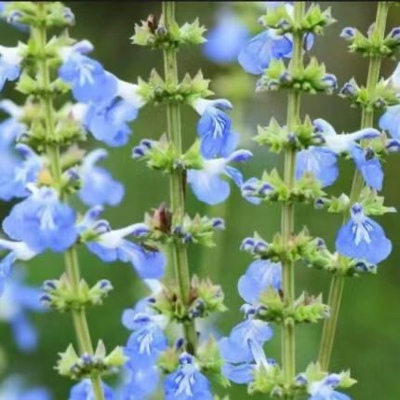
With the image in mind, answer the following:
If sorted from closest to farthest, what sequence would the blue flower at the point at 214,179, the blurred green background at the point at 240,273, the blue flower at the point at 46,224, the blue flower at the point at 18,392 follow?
the blue flower at the point at 46,224, the blue flower at the point at 214,179, the blue flower at the point at 18,392, the blurred green background at the point at 240,273

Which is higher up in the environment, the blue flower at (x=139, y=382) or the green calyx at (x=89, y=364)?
the green calyx at (x=89, y=364)

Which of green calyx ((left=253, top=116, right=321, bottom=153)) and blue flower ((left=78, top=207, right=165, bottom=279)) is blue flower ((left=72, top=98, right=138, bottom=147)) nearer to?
blue flower ((left=78, top=207, right=165, bottom=279))

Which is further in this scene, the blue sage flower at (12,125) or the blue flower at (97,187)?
the blue sage flower at (12,125)

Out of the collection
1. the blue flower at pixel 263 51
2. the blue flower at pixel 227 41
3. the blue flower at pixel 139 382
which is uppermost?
the blue flower at pixel 263 51

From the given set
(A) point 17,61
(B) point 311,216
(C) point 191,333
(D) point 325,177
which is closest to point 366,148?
(D) point 325,177

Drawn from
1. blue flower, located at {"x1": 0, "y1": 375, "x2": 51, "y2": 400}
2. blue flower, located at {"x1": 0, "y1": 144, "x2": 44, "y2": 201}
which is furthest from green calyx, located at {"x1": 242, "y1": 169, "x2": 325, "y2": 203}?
blue flower, located at {"x1": 0, "y1": 375, "x2": 51, "y2": 400}

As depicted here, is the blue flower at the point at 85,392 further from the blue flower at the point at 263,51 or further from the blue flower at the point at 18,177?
the blue flower at the point at 263,51

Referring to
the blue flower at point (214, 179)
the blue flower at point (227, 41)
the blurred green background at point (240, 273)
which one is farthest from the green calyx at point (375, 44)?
the blue flower at point (227, 41)
